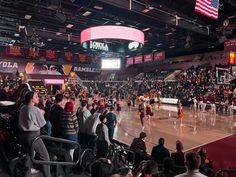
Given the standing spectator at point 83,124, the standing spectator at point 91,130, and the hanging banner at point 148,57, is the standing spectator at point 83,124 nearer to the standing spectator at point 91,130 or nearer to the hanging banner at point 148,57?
the standing spectator at point 91,130

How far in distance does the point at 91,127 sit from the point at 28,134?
87.2 inches

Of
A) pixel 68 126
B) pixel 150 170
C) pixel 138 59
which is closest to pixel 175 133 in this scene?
pixel 68 126

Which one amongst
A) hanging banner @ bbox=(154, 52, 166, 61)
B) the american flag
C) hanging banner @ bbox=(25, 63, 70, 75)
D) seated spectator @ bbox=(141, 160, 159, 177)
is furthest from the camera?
hanging banner @ bbox=(25, 63, 70, 75)

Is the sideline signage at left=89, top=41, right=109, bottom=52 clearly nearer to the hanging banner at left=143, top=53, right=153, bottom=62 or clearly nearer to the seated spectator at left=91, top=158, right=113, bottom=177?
the seated spectator at left=91, top=158, right=113, bottom=177

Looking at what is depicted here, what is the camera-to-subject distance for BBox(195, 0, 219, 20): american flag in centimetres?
774

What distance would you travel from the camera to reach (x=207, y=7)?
8.10 m

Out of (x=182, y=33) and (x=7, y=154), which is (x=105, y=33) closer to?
(x=7, y=154)

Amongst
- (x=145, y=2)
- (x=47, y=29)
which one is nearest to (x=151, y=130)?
(x=145, y=2)

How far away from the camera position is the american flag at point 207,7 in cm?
774

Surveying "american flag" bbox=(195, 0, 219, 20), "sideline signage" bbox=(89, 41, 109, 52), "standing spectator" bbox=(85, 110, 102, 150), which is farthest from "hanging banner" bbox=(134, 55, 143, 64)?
"standing spectator" bbox=(85, 110, 102, 150)

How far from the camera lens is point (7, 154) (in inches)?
151

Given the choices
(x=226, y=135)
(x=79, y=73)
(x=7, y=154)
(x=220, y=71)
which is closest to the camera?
(x=7, y=154)

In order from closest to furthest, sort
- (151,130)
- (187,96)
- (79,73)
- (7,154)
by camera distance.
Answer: (7,154)
(151,130)
(187,96)
(79,73)

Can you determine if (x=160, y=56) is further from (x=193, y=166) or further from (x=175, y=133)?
(x=193, y=166)
